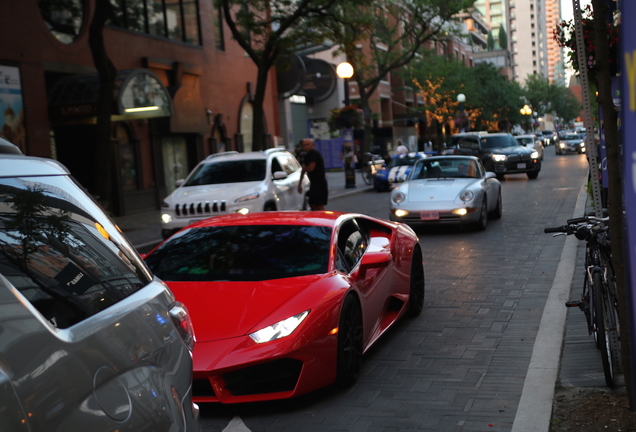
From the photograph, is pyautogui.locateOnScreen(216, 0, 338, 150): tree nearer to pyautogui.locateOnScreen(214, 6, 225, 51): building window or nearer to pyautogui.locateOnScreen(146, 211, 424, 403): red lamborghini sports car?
pyautogui.locateOnScreen(214, 6, 225, 51): building window

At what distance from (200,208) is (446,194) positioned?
4.75 metres

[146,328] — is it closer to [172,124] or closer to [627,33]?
[627,33]

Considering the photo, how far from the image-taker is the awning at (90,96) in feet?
66.4

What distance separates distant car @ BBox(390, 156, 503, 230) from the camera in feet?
46.1

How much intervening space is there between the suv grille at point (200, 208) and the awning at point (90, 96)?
6.65 metres

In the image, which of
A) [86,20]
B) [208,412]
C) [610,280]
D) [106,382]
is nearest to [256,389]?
[208,412]

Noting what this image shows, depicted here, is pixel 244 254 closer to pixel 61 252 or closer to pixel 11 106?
pixel 61 252

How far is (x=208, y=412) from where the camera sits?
510cm

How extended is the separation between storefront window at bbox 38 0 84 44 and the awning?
4.13 feet

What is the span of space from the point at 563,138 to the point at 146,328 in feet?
188

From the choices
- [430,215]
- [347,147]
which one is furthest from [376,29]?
[430,215]

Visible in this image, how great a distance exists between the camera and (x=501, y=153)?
30234 millimetres

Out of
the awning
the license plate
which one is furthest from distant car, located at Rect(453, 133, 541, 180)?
the license plate

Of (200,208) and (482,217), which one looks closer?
(482,217)
